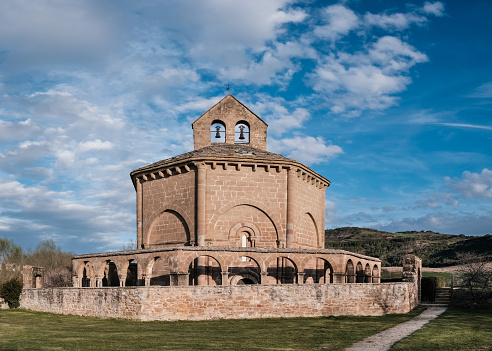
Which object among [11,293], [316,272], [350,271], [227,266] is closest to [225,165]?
[227,266]

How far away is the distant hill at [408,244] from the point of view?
68.9 meters

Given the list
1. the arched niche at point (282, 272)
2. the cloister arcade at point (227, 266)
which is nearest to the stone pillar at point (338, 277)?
the cloister arcade at point (227, 266)

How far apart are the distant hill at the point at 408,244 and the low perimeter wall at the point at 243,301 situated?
42.1 meters

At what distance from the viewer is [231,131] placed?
101ft

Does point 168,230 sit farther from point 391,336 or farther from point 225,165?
point 391,336

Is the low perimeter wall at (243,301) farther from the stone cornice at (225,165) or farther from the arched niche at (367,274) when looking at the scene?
the stone cornice at (225,165)

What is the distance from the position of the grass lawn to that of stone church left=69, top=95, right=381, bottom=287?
352 cm

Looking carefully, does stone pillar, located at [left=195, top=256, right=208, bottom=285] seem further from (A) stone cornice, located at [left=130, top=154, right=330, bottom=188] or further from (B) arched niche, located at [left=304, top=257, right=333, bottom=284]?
(B) arched niche, located at [left=304, top=257, right=333, bottom=284]

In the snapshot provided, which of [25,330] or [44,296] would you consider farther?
[44,296]

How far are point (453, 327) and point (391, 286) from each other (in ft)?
13.4

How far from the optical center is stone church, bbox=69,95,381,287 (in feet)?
79.5

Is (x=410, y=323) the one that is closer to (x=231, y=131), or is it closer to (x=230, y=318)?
(x=230, y=318)

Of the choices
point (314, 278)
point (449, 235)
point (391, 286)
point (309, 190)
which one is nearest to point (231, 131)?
point (309, 190)

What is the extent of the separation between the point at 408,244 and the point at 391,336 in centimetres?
6756
